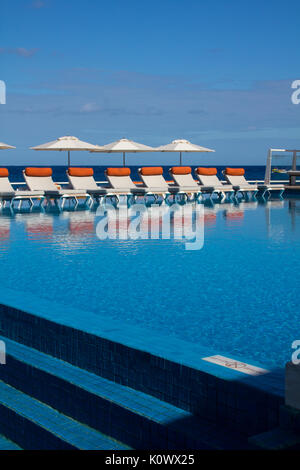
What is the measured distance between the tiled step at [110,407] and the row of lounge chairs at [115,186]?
35.1ft

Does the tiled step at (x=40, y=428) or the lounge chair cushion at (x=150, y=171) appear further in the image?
the lounge chair cushion at (x=150, y=171)

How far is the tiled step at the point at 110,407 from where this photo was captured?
9.25ft

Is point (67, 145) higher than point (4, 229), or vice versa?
point (67, 145)

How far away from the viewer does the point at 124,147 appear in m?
18.9

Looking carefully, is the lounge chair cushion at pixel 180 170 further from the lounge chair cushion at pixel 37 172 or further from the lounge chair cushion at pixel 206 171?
the lounge chair cushion at pixel 37 172

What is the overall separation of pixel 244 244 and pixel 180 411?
523cm

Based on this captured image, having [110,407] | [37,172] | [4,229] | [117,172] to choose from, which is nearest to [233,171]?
[117,172]

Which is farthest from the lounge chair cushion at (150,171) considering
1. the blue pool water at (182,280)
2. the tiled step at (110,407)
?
the tiled step at (110,407)

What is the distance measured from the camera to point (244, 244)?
26.6 feet

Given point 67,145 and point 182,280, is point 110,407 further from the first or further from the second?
point 67,145

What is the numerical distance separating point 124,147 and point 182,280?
13678 millimetres

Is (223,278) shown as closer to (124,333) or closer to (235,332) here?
(235,332)

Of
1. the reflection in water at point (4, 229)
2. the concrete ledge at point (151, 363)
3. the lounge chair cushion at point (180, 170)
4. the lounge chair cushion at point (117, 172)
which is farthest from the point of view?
the lounge chair cushion at point (180, 170)

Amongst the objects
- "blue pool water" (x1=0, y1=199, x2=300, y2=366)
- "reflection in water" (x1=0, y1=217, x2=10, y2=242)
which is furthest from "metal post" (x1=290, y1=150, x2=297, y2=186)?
"reflection in water" (x1=0, y1=217, x2=10, y2=242)
